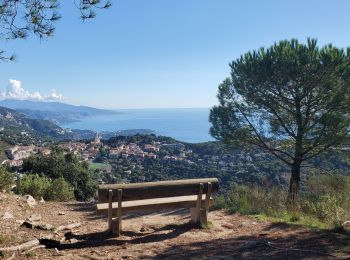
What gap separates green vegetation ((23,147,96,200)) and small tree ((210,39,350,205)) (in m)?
8.48

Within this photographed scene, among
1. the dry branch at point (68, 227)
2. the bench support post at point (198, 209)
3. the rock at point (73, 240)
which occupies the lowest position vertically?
the dry branch at point (68, 227)

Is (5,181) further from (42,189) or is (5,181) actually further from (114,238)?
(114,238)

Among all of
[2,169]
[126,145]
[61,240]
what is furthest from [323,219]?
[126,145]

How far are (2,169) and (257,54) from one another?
8.47 m

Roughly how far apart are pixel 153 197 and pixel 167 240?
0.64 meters

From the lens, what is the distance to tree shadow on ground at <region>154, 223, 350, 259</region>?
14.6ft

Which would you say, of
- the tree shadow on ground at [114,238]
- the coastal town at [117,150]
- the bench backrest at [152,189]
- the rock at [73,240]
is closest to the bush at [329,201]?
the bench backrest at [152,189]

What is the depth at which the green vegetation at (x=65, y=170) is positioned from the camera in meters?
19.1

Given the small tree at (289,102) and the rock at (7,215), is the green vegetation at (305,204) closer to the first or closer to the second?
the small tree at (289,102)

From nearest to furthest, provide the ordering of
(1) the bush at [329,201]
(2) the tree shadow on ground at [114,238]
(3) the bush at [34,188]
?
(2) the tree shadow on ground at [114,238], (1) the bush at [329,201], (3) the bush at [34,188]

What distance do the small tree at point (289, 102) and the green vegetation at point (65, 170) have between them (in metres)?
8.48

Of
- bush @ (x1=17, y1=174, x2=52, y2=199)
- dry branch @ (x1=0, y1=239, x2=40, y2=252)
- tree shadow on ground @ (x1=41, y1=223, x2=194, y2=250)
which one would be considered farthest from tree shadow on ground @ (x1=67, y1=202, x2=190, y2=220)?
dry branch @ (x1=0, y1=239, x2=40, y2=252)

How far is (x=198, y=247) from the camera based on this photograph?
4988 mm

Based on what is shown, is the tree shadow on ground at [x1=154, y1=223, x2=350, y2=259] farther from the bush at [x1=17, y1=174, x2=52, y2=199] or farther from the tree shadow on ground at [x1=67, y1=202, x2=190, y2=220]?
the bush at [x1=17, y1=174, x2=52, y2=199]
